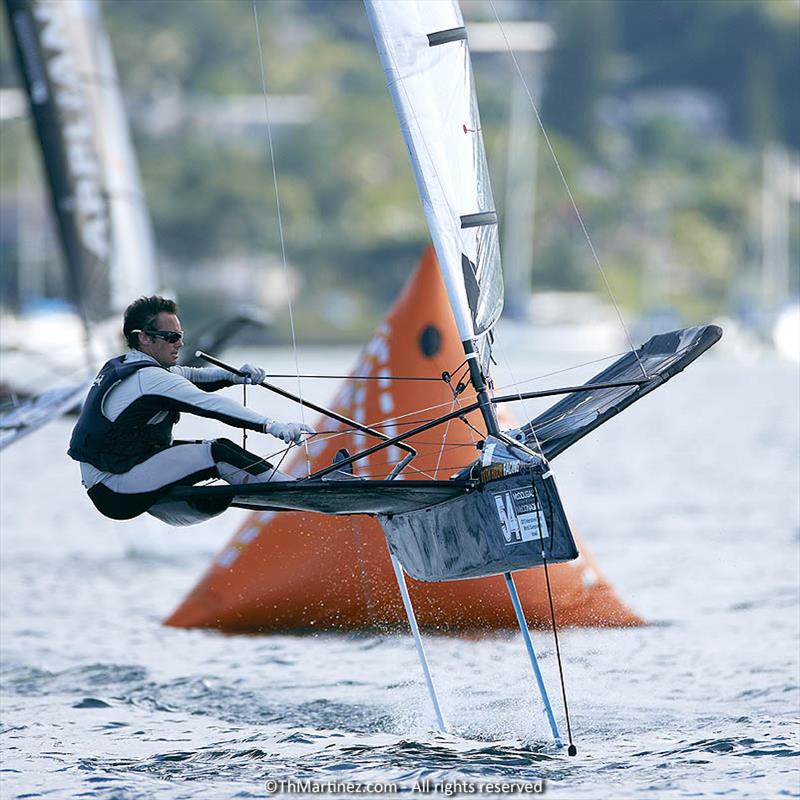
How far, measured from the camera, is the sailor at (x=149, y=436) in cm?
591

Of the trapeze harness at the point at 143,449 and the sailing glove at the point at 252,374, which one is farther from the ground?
the sailing glove at the point at 252,374

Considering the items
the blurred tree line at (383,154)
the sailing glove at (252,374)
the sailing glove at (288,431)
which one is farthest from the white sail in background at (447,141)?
the blurred tree line at (383,154)

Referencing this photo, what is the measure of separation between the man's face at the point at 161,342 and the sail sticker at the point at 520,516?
3.80 ft

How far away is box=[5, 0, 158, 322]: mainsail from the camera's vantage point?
12.3m

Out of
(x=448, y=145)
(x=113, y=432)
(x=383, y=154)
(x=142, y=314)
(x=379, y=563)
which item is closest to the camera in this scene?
(x=113, y=432)

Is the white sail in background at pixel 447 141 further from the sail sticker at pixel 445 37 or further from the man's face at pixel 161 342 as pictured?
the man's face at pixel 161 342

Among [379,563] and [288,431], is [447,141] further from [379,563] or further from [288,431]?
[379,563]

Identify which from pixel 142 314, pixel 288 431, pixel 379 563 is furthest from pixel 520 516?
pixel 379 563

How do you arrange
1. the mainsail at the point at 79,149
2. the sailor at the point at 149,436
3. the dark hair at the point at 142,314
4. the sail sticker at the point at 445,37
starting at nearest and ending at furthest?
1. the sailor at the point at 149,436
2. the dark hair at the point at 142,314
3. the sail sticker at the point at 445,37
4. the mainsail at the point at 79,149

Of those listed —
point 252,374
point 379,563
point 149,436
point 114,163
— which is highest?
point 114,163

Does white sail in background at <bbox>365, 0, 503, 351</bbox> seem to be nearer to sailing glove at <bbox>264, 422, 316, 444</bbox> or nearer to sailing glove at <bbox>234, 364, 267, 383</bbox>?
sailing glove at <bbox>234, 364, 267, 383</bbox>

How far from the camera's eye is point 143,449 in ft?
19.9

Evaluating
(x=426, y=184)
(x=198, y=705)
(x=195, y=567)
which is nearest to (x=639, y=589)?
(x=195, y=567)

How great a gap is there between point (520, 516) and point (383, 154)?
64.6 m
